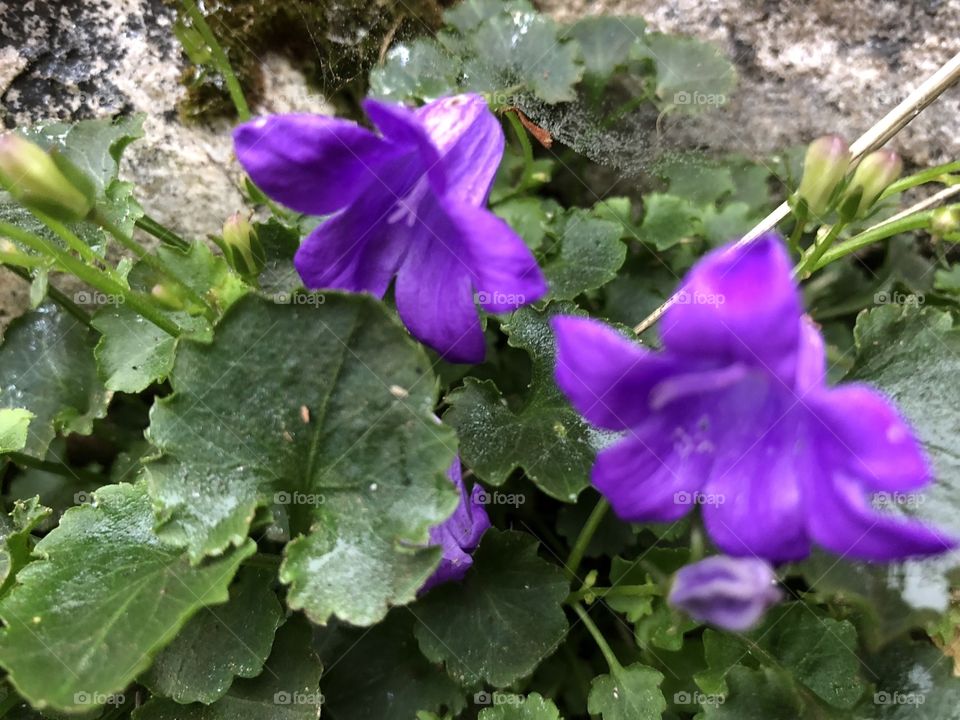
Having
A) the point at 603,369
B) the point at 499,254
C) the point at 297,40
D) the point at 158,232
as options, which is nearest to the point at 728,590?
the point at 603,369

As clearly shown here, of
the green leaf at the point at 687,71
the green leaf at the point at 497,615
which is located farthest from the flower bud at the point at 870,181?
the green leaf at the point at 687,71

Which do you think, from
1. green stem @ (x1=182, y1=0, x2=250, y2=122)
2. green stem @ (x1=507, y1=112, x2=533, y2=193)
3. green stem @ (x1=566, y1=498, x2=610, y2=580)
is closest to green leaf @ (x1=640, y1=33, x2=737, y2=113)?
green stem @ (x1=507, y1=112, x2=533, y2=193)

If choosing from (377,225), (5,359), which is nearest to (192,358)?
(377,225)

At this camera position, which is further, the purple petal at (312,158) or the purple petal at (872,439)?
the purple petal at (312,158)

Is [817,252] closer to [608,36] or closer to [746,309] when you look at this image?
[746,309]

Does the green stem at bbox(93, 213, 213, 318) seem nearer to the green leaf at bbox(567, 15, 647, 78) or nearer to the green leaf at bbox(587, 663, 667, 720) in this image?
the green leaf at bbox(587, 663, 667, 720)

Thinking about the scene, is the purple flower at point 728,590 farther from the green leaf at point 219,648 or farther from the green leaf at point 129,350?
the green leaf at point 129,350

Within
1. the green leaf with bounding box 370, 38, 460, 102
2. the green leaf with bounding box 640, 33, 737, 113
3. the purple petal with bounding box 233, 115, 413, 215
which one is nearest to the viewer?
the purple petal with bounding box 233, 115, 413, 215
